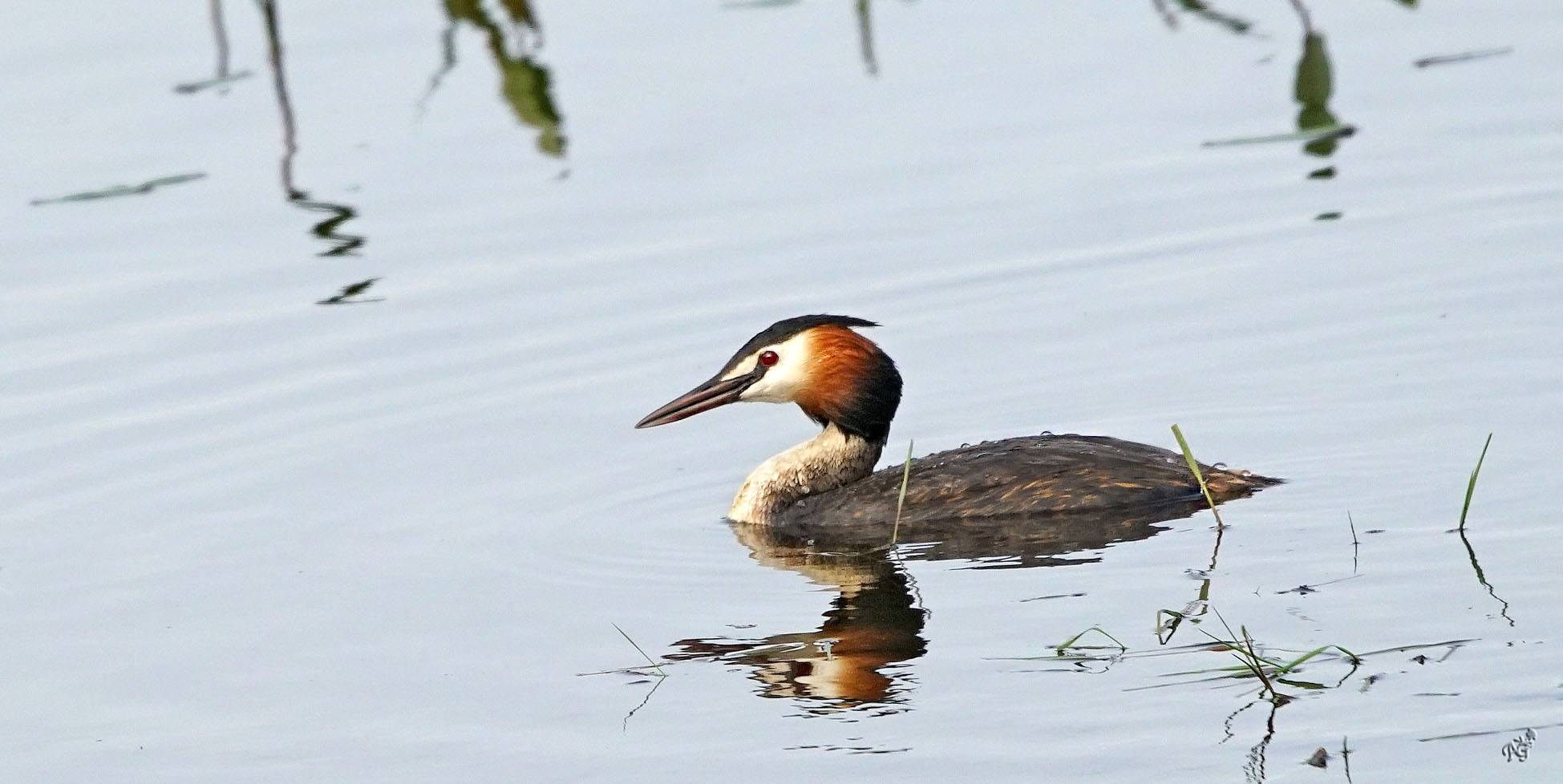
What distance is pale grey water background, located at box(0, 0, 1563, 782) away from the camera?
6.72 metres

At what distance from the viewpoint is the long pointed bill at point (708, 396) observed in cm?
948

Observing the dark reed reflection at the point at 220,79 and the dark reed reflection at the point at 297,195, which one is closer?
the dark reed reflection at the point at 297,195

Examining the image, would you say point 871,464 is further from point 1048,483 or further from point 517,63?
point 517,63

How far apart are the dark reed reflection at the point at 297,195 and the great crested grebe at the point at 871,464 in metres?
3.35

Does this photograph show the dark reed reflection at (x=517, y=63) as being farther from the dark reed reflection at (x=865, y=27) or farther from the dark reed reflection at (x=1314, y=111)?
the dark reed reflection at (x=1314, y=111)

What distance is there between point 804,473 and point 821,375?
381mm

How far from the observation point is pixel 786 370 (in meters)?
9.45

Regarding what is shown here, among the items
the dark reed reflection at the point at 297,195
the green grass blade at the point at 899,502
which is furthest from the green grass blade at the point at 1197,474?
the dark reed reflection at the point at 297,195

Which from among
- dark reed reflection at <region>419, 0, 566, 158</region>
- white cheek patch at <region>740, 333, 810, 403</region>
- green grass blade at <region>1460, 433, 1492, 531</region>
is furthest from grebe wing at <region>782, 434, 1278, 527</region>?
dark reed reflection at <region>419, 0, 566, 158</region>

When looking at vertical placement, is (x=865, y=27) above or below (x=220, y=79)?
above

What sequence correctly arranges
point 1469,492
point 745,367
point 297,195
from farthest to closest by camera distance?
point 297,195
point 745,367
point 1469,492

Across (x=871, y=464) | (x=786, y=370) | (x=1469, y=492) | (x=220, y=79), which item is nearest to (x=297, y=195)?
(x=220, y=79)

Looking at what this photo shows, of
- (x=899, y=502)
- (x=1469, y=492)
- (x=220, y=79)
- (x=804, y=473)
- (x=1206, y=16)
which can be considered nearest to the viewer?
(x=1469, y=492)

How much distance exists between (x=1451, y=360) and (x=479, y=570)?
4113 millimetres
